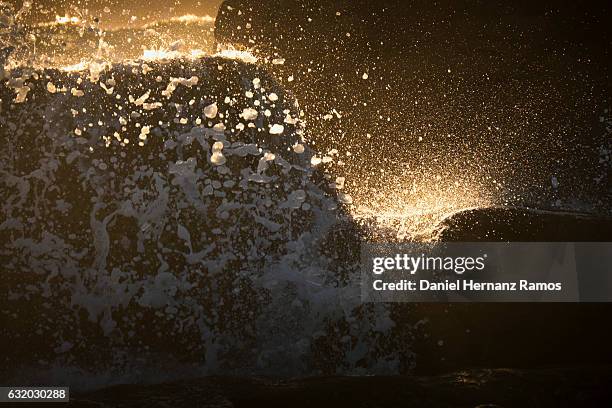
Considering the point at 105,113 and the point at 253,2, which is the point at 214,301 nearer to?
the point at 105,113

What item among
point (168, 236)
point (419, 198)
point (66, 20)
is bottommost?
point (168, 236)

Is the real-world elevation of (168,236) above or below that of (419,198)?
below

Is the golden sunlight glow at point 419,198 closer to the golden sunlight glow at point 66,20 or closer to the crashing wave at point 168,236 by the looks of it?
the crashing wave at point 168,236

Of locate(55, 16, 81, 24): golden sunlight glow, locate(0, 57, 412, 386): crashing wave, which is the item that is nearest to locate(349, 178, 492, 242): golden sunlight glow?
locate(0, 57, 412, 386): crashing wave

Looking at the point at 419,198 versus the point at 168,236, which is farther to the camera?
the point at 419,198

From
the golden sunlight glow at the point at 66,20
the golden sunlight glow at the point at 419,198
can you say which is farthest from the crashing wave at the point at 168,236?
the golden sunlight glow at the point at 66,20

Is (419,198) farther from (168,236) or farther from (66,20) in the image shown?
(66,20)

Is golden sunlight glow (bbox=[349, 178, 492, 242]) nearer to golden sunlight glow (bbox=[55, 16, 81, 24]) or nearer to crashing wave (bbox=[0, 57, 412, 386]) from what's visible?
crashing wave (bbox=[0, 57, 412, 386])

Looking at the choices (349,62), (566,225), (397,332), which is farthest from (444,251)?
(349,62)

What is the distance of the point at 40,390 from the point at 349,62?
152 inches

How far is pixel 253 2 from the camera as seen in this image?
537 cm

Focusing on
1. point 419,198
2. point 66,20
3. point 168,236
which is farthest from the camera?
point 66,20

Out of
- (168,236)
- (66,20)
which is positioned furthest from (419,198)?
(66,20)

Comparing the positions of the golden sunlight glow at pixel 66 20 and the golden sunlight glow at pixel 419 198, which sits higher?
the golden sunlight glow at pixel 66 20
